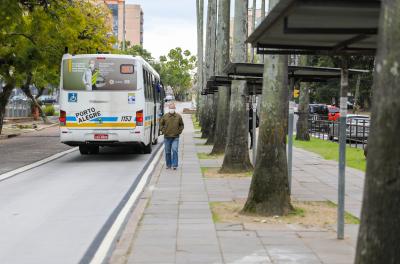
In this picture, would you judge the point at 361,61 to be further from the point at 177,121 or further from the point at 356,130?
the point at 177,121

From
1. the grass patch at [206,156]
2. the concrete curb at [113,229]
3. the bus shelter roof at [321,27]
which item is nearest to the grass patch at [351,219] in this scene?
the bus shelter roof at [321,27]

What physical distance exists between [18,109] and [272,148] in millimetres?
48569

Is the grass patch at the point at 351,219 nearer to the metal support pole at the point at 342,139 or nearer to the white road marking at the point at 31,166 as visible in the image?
the metal support pole at the point at 342,139

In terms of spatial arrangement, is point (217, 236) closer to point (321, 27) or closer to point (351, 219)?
point (351, 219)

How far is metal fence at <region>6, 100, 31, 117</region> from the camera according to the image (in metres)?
52.5

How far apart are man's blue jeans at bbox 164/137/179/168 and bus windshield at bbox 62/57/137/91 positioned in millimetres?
2948

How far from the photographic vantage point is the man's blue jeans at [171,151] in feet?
57.1

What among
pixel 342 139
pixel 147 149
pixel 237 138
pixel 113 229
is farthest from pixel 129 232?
pixel 147 149

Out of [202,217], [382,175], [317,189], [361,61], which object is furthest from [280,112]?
[361,61]

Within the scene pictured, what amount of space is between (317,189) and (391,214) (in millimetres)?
9526

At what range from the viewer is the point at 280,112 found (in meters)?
10.2

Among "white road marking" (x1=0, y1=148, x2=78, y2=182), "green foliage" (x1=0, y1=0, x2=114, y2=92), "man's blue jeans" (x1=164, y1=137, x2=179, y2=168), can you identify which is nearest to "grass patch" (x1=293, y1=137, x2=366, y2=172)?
"man's blue jeans" (x1=164, y1=137, x2=179, y2=168)

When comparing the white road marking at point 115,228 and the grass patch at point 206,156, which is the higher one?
the white road marking at point 115,228

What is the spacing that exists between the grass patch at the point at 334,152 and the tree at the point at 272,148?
7.62 metres
